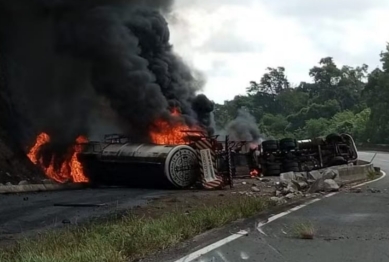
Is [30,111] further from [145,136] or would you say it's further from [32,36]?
[145,136]

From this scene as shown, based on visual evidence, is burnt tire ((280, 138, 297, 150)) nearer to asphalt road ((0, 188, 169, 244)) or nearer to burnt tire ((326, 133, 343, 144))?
burnt tire ((326, 133, 343, 144))

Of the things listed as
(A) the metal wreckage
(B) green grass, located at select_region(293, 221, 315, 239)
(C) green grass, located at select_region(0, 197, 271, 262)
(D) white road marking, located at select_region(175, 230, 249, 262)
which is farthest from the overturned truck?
(D) white road marking, located at select_region(175, 230, 249, 262)

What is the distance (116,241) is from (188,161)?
411 inches

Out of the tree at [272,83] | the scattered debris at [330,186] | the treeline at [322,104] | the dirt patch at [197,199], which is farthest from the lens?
the tree at [272,83]

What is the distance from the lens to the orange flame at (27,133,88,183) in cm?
1963

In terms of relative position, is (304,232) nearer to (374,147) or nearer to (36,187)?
(36,187)

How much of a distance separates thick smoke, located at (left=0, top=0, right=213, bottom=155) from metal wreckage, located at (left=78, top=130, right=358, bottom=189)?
2.19 meters

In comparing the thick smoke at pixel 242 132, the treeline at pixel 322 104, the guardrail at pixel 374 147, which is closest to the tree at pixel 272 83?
the treeline at pixel 322 104

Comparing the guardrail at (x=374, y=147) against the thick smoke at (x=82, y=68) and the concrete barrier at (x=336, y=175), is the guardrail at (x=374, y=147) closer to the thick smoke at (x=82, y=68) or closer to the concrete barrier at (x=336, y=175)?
the thick smoke at (x=82, y=68)

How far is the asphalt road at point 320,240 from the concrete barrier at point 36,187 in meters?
8.80

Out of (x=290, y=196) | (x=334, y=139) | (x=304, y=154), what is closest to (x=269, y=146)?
(x=304, y=154)

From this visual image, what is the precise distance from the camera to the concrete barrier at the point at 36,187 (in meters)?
15.9

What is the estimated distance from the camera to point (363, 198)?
41.5 ft

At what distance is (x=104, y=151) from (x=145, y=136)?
3087 millimetres
